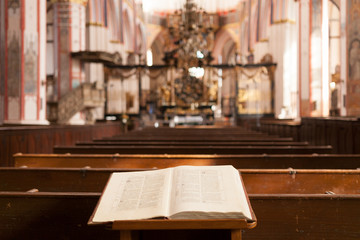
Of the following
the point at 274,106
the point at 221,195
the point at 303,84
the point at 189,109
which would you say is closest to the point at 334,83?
the point at 274,106

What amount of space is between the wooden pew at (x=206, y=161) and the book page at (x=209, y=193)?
1.80 meters

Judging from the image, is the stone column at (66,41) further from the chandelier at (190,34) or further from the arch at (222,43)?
the arch at (222,43)

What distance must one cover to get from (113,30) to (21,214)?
21.3m

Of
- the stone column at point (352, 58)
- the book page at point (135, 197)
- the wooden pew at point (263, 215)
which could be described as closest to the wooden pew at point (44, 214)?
the wooden pew at point (263, 215)

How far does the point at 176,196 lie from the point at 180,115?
20661mm

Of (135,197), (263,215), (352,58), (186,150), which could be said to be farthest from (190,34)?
(135,197)

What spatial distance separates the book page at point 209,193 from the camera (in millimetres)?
1309

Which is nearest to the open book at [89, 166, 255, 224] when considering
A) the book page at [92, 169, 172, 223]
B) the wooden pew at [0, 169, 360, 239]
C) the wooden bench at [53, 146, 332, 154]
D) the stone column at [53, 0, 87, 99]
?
the book page at [92, 169, 172, 223]

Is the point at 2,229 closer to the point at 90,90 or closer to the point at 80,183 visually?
the point at 80,183

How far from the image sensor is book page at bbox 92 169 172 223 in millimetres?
1345

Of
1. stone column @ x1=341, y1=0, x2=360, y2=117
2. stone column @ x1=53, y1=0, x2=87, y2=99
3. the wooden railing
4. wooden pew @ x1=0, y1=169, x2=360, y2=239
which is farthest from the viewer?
stone column @ x1=53, y1=0, x2=87, y2=99

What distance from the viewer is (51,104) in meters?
14.4

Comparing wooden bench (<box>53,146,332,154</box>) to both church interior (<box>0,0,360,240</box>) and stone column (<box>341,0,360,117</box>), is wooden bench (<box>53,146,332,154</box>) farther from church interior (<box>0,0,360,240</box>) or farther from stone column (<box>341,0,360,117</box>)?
stone column (<box>341,0,360,117</box>)

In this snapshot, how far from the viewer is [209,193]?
1.46 m
